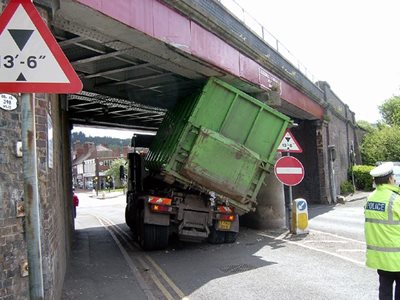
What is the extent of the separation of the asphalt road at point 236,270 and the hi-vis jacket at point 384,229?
1801mm

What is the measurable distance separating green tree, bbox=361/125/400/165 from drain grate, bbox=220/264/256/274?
3232cm

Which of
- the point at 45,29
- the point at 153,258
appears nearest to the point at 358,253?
the point at 153,258

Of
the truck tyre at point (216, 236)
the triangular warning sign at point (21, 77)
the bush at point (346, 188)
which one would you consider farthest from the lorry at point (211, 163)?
the bush at point (346, 188)

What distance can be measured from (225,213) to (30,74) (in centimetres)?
825

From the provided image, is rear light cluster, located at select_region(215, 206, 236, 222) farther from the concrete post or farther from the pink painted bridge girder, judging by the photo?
the pink painted bridge girder

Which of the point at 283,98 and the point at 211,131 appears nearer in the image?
the point at 211,131

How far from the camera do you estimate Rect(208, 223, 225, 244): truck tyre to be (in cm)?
1119

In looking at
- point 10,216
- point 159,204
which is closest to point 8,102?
point 10,216

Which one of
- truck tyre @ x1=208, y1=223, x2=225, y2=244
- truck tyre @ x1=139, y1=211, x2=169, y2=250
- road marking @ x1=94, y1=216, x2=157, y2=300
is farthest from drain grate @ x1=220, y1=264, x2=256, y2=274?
truck tyre @ x1=208, y1=223, x2=225, y2=244

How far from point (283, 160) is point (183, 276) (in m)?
4.65

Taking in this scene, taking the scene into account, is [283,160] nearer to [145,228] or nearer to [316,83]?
[145,228]

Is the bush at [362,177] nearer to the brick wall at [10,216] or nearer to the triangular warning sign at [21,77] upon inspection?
the brick wall at [10,216]

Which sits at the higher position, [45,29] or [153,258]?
[45,29]

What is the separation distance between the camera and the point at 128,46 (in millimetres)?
8148
